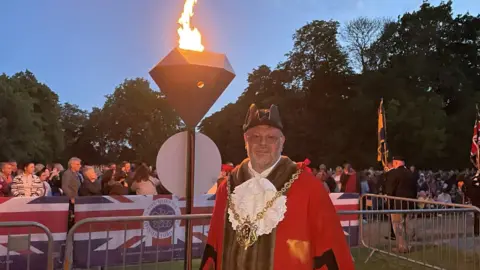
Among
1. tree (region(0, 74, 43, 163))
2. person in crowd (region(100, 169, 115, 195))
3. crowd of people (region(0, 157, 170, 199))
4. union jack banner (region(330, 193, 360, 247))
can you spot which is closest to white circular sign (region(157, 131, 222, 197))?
crowd of people (region(0, 157, 170, 199))

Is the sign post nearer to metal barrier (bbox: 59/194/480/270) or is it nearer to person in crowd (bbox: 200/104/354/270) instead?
person in crowd (bbox: 200/104/354/270)

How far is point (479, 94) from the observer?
38.5 metres

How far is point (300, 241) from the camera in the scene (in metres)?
3.18

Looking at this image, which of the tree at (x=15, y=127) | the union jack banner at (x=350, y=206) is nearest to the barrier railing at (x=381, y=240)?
the union jack banner at (x=350, y=206)

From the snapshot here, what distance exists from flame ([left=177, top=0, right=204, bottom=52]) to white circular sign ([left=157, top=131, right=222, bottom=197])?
2.59 feet

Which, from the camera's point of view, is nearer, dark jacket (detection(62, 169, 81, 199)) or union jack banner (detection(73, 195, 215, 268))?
union jack banner (detection(73, 195, 215, 268))

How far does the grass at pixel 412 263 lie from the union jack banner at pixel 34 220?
1046mm

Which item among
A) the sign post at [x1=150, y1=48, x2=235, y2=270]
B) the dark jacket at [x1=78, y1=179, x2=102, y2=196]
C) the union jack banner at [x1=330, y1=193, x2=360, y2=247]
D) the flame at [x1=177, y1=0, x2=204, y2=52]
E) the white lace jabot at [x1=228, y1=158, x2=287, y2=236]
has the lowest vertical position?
the union jack banner at [x1=330, y1=193, x2=360, y2=247]

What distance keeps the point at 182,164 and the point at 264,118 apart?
1365 mm

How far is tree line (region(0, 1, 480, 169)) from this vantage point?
36.7 m

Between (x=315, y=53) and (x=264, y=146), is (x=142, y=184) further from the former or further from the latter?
(x=315, y=53)

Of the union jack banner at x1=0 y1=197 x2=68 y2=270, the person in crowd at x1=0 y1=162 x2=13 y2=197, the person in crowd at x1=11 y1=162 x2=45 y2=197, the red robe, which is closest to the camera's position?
the red robe

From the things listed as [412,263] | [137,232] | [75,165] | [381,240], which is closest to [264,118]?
[137,232]

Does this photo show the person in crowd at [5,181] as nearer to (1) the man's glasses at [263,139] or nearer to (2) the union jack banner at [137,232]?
(2) the union jack banner at [137,232]
